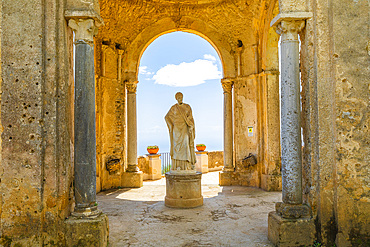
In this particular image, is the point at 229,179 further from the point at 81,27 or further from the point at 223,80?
the point at 81,27

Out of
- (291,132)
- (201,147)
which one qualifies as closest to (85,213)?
(291,132)

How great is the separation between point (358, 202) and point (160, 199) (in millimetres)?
4990

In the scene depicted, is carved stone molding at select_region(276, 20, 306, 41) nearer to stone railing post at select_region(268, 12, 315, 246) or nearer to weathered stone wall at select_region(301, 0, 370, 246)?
stone railing post at select_region(268, 12, 315, 246)

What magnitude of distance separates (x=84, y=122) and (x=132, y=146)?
5655 mm

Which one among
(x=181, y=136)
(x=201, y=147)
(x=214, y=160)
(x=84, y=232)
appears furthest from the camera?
(x=214, y=160)

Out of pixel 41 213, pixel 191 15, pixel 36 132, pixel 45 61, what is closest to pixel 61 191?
pixel 41 213

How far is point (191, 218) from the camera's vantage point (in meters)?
6.18

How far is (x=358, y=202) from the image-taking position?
14.2 feet

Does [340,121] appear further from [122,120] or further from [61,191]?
[122,120]

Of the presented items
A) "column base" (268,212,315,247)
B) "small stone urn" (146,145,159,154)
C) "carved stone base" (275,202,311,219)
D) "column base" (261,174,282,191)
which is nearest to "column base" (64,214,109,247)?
"column base" (268,212,315,247)

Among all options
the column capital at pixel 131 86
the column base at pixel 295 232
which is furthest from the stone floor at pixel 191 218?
the column capital at pixel 131 86

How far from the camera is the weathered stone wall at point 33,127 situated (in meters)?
4.27

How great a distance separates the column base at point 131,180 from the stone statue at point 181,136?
2928 millimetres

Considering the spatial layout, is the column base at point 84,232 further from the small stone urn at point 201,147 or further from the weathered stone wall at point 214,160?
the weathered stone wall at point 214,160
